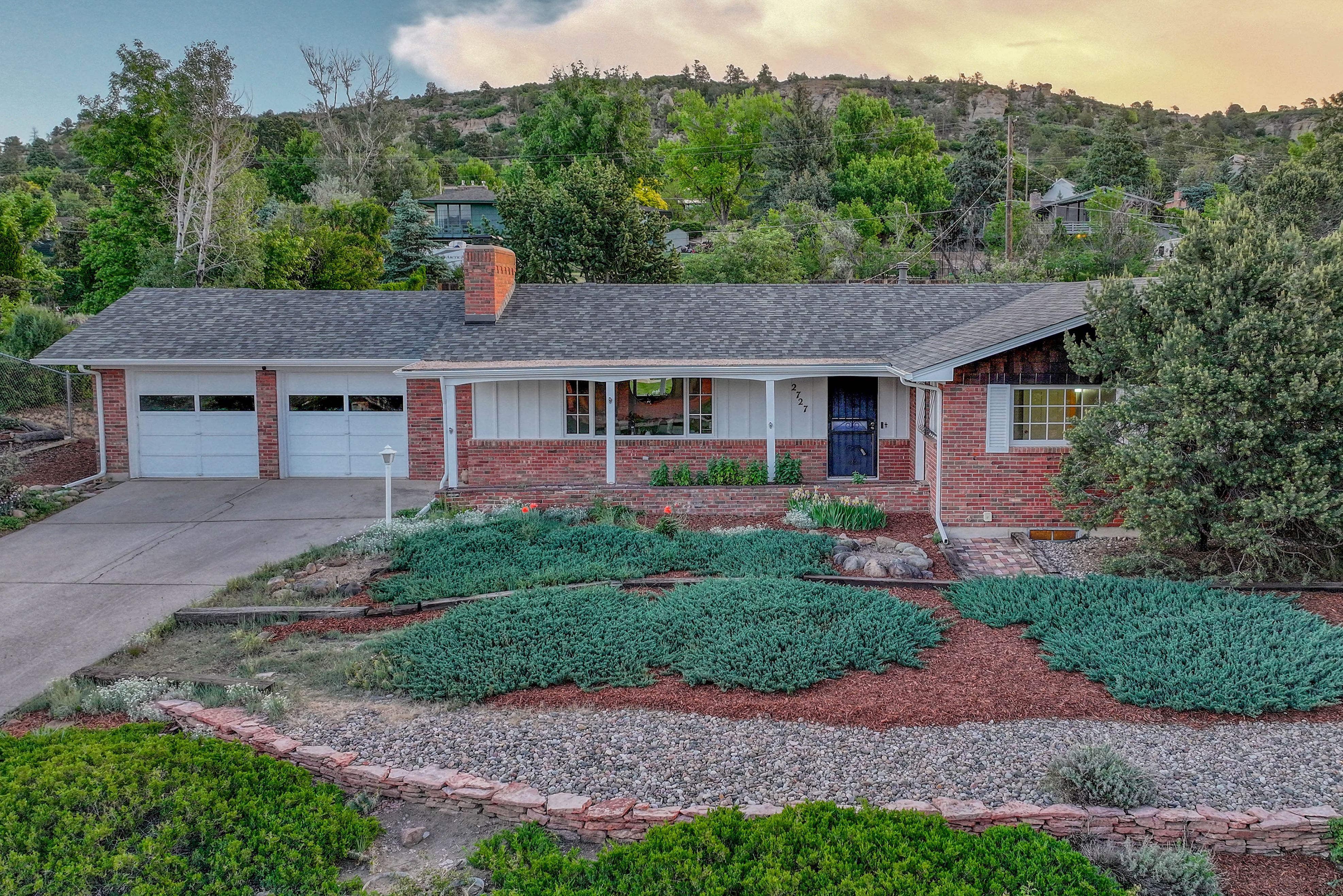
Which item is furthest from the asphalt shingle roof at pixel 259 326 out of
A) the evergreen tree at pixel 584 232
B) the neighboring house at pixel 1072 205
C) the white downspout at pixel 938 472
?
the neighboring house at pixel 1072 205

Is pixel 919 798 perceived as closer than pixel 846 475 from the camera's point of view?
Yes

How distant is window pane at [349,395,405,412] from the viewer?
17.2 meters

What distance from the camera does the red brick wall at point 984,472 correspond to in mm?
12617

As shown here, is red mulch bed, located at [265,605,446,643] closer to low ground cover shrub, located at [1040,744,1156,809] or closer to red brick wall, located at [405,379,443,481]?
low ground cover shrub, located at [1040,744,1156,809]

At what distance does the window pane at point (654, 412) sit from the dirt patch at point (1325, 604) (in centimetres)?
953

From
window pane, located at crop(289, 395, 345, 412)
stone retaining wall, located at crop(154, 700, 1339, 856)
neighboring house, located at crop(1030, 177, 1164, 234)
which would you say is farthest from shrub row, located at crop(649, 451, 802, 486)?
neighboring house, located at crop(1030, 177, 1164, 234)

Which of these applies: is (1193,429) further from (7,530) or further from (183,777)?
(7,530)

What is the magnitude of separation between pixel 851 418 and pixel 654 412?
3556 millimetres

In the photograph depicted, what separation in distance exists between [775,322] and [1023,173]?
49450mm

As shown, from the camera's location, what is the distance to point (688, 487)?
1427 cm

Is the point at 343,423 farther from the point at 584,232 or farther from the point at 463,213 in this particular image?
the point at 463,213

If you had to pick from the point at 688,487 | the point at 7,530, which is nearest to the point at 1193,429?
the point at 688,487

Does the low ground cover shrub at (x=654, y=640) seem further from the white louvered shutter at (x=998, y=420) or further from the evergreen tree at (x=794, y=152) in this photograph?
the evergreen tree at (x=794, y=152)

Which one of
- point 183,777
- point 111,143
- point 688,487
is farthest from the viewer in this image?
point 111,143
